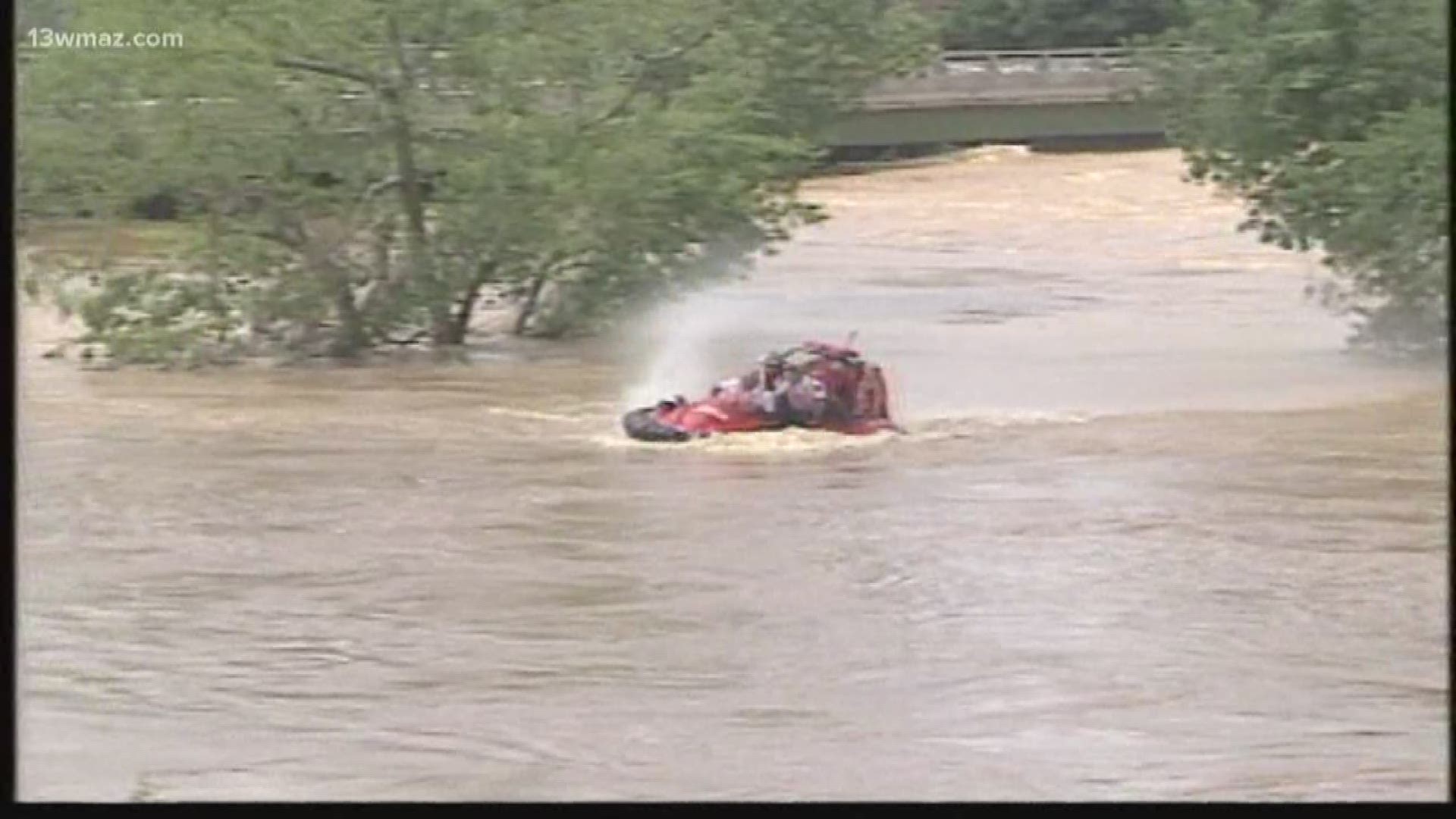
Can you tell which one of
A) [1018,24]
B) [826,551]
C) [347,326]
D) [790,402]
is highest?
[1018,24]

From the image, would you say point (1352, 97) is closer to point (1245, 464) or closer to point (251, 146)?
point (1245, 464)

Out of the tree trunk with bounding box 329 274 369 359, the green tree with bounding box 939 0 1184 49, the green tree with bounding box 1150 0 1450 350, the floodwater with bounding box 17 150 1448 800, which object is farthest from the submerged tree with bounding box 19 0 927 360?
the green tree with bounding box 1150 0 1450 350

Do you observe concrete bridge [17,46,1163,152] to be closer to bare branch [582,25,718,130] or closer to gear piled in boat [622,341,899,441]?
gear piled in boat [622,341,899,441]

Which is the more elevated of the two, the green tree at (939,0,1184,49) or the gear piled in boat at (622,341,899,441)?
the green tree at (939,0,1184,49)

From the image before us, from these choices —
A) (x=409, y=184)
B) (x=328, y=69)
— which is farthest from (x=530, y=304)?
(x=328, y=69)

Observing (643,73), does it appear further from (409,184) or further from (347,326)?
(347,326)
